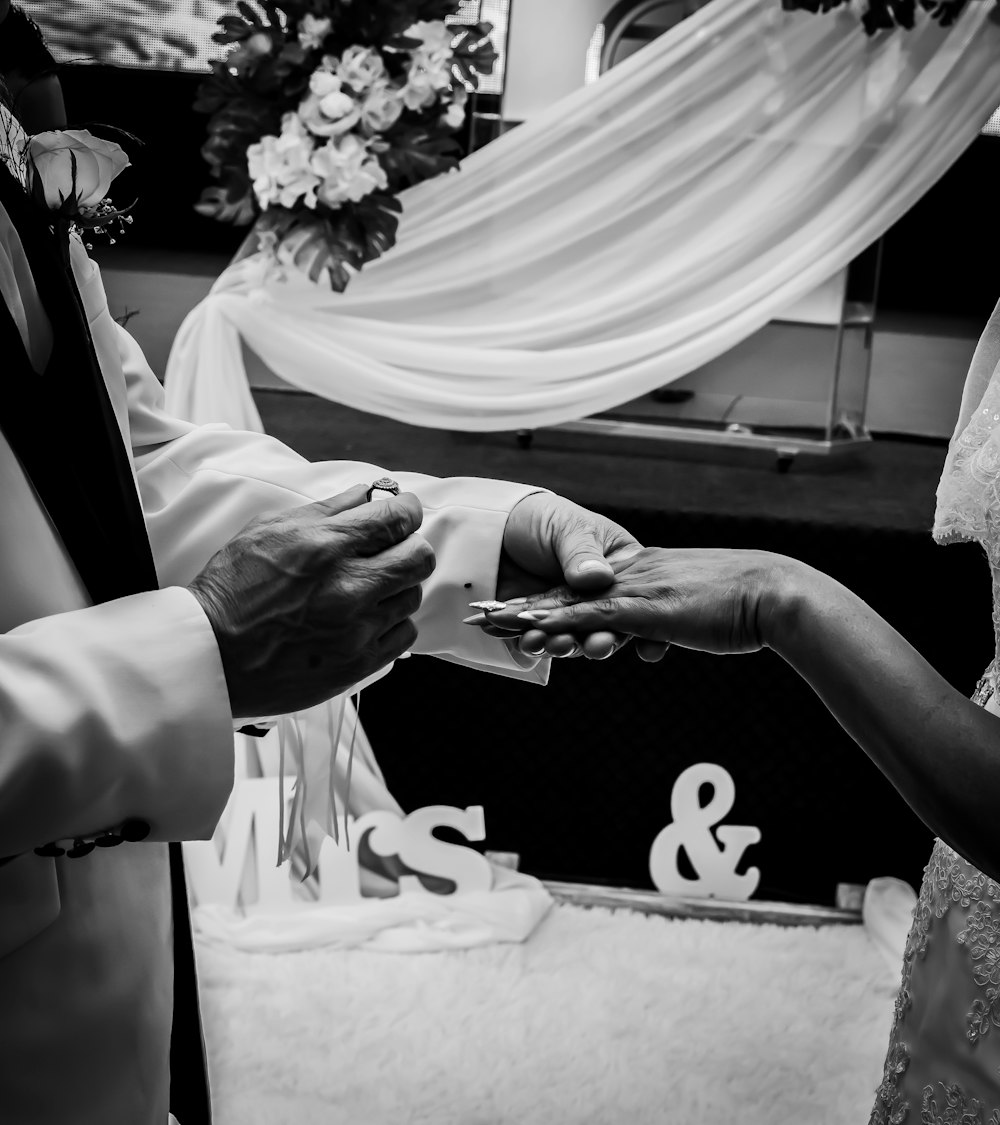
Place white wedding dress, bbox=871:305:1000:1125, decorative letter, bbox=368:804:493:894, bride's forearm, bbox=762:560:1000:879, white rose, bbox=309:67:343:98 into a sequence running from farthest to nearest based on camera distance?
white rose, bbox=309:67:343:98 < decorative letter, bbox=368:804:493:894 < white wedding dress, bbox=871:305:1000:1125 < bride's forearm, bbox=762:560:1000:879

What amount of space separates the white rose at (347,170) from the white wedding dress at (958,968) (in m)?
1.73

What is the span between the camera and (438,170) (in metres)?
2.73

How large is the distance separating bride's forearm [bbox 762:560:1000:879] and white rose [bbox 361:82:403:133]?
6.30 ft

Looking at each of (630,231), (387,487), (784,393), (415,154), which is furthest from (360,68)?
(387,487)

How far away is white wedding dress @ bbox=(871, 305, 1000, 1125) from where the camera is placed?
1161 mm

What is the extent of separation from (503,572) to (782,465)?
6.56ft

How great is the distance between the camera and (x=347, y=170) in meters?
2.67

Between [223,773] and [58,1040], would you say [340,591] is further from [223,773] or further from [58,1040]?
[58,1040]

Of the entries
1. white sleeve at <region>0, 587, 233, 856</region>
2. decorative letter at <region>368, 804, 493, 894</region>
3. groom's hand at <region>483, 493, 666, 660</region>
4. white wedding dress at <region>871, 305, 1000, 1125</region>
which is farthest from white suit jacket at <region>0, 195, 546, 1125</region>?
decorative letter at <region>368, 804, 493, 894</region>

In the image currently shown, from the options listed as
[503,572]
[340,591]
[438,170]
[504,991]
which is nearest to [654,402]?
[438,170]

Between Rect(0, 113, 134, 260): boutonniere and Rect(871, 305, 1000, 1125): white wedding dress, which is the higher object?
Rect(0, 113, 134, 260): boutonniere

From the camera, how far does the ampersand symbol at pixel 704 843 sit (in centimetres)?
259

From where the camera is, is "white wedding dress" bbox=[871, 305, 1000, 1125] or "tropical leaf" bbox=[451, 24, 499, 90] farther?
"tropical leaf" bbox=[451, 24, 499, 90]

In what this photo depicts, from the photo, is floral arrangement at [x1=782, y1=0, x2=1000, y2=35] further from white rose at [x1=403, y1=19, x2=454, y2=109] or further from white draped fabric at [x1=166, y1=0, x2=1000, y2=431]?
white rose at [x1=403, y1=19, x2=454, y2=109]
